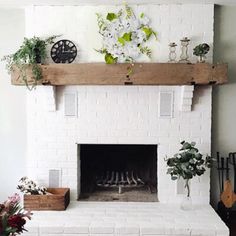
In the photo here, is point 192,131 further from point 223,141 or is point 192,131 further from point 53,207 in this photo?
point 53,207

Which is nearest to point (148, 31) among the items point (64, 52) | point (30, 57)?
point (64, 52)

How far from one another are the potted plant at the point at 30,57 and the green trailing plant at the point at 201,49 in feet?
4.53

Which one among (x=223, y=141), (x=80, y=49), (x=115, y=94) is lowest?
(x=223, y=141)

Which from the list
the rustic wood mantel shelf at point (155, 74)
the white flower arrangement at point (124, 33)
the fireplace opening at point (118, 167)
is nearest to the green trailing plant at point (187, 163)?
the fireplace opening at point (118, 167)

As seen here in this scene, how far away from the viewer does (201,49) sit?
3314 millimetres

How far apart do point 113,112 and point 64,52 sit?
0.76m

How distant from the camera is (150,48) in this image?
349 centimetres

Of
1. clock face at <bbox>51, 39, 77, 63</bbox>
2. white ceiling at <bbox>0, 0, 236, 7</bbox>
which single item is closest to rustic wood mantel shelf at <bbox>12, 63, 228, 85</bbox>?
clock face at <bbox>51, 39, 77, 63</bbox>

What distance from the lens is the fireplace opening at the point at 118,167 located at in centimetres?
382

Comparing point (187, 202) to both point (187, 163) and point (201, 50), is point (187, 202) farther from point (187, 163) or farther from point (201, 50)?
point (201, 50)

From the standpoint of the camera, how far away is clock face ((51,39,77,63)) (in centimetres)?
350

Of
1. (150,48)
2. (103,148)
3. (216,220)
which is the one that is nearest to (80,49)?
(150,48)

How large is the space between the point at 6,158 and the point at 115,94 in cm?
132

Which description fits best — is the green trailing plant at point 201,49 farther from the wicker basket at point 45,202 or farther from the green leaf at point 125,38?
the wicker basket at point 45,202
